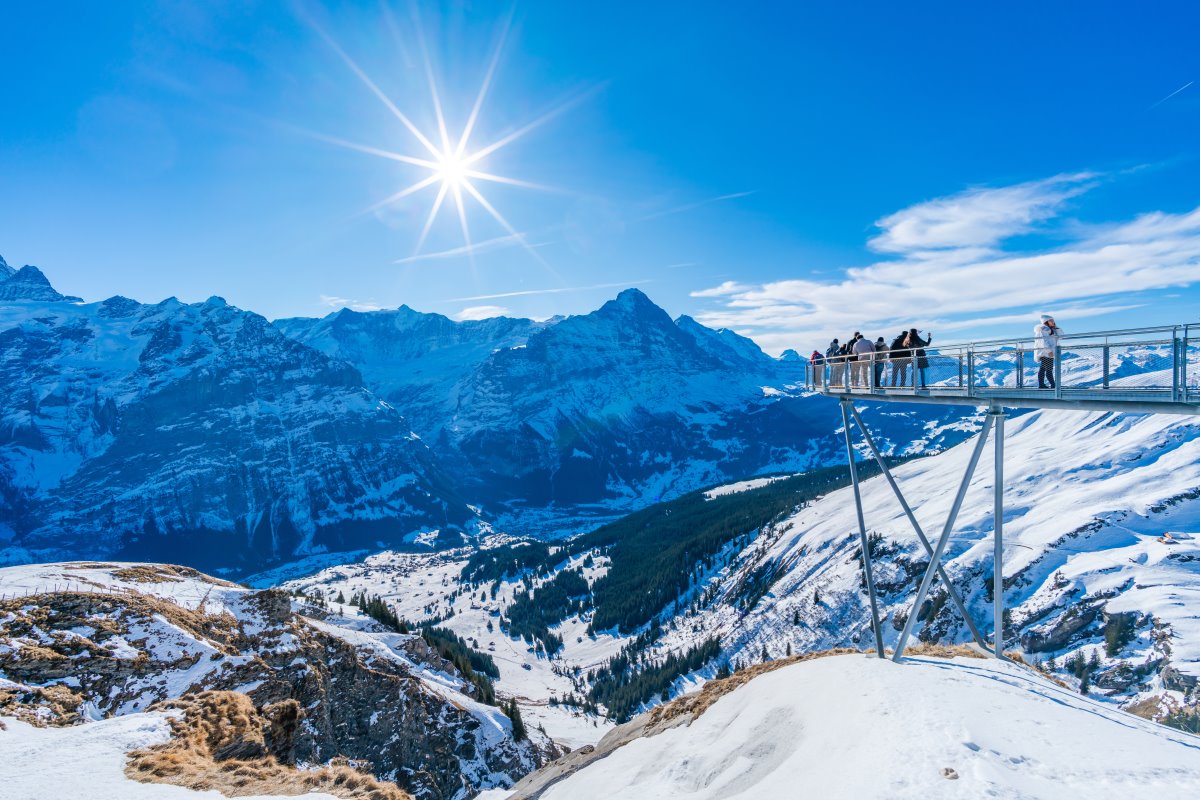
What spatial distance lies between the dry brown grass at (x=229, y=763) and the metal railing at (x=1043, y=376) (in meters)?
25.6

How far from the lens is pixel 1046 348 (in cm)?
1600

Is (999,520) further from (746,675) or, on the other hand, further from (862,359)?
(746,675)

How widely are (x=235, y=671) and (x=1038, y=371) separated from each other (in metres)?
44.6

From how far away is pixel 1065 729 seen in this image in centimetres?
1372

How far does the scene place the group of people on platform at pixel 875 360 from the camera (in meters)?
21.1

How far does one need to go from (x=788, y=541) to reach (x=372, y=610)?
466 ft

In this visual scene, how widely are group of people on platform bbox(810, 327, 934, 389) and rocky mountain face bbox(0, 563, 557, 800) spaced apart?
34.7 metres

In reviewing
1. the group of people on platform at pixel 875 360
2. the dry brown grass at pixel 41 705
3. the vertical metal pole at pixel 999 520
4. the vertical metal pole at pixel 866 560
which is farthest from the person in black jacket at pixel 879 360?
the dry brown grass at pixel 41 705

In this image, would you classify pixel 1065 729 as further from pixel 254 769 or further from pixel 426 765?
pixel 426 765

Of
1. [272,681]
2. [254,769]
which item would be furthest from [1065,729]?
[272,681]

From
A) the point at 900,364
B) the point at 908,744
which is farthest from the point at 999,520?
the point at 908,744

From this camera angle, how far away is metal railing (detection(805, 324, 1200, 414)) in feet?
45.5

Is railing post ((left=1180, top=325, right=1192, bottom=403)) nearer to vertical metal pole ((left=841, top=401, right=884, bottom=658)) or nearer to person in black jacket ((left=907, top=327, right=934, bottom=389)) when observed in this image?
person in black jacket ((left=907, top=327, right=934, bottom=389))

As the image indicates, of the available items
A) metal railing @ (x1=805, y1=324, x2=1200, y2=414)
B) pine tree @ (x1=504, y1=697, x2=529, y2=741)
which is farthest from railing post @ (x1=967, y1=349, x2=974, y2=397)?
pine tree @ (x1=504, y1=697, x2=529, y2=741)
